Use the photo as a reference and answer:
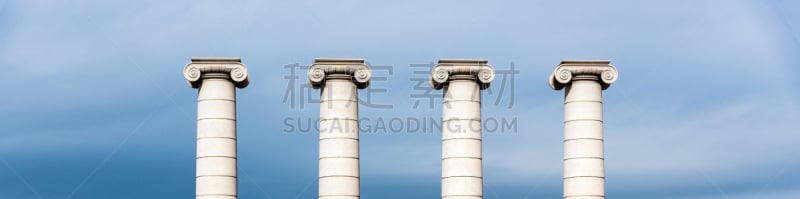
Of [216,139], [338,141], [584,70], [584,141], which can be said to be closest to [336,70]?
[338,141]

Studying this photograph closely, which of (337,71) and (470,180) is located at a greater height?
(337,71)

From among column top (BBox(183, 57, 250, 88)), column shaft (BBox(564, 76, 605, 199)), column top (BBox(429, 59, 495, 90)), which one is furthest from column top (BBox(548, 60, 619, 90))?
column top (BBox(183, 57, 250, 88))

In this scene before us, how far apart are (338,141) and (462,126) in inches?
224

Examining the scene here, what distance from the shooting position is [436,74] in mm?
56406

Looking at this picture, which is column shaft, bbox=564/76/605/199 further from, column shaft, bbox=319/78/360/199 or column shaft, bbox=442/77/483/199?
column shaft, bbox=319/78/360/199

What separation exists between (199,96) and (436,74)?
10871 mm

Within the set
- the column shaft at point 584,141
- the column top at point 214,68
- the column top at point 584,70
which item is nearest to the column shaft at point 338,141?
the column top at point 214,68

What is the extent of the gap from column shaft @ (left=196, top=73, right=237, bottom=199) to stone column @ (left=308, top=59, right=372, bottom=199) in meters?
3.98

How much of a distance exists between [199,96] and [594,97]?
18.1m

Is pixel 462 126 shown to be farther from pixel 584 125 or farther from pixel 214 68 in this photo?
pixel 214 68

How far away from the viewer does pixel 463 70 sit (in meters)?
56.1

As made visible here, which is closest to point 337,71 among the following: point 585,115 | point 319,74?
point 319,74

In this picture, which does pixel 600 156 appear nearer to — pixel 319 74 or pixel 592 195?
pixel 592 195

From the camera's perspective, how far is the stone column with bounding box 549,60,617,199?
185 ft
